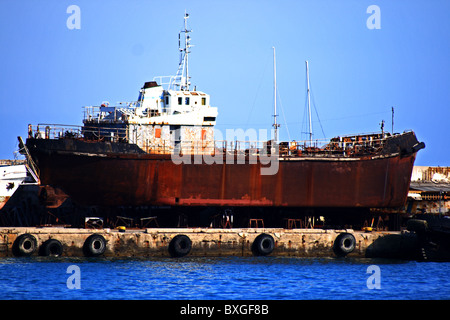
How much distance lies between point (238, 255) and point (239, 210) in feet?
12.3

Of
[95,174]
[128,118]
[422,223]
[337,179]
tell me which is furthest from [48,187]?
[422,223]

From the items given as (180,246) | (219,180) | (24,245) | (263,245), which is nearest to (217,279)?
(180,246)

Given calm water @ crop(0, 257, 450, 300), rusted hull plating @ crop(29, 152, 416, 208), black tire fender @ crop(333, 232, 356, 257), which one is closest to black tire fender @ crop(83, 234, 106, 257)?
calm water @ crop(0, 257, 450, 300)

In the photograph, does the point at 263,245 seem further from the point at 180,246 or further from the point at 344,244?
the point at 344,244

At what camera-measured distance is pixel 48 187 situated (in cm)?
3378

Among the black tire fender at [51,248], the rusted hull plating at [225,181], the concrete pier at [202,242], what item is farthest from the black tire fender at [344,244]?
the black tire fender at [51,248]

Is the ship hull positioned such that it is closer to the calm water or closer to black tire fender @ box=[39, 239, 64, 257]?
black tire fender @ box=[39, 239, 64, 257]

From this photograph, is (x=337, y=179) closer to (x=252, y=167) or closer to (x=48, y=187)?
(x=252, y=167)

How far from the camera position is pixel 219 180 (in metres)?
35.9

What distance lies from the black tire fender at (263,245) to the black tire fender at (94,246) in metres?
7.56

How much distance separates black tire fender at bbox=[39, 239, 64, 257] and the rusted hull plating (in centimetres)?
309

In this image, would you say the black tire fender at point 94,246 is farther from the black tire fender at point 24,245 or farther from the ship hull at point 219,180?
the ship hull at point 219,180

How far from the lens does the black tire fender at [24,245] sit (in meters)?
31.6
